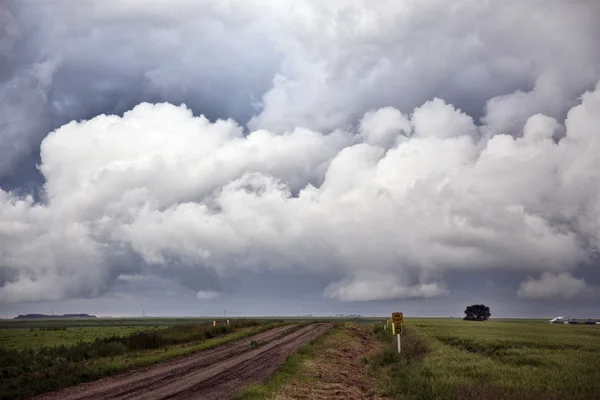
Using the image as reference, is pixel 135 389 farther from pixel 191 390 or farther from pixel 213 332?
pixel 213 332

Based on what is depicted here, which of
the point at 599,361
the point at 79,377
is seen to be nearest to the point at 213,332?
the point at 79,377

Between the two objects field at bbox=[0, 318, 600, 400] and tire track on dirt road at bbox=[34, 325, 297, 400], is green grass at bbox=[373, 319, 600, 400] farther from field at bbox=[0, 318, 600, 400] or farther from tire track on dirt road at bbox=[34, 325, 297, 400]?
tire track on dirt road at bbox=[34, 325, 297, 400]

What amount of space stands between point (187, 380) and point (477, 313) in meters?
175

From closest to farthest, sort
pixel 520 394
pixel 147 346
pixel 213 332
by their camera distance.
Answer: pixel 520 394
pixel 147 346
pixel 213 332

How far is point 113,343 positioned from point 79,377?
15622 mm

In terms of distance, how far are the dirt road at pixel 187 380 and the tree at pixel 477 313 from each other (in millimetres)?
161091

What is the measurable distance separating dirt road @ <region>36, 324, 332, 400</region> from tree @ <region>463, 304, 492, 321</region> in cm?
16109

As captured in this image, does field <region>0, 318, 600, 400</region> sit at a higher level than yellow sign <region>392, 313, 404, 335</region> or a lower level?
lower

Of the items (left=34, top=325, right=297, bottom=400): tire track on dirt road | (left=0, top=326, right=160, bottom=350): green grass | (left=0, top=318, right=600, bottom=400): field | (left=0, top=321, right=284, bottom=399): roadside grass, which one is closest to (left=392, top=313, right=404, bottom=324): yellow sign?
(left=0, top=318, right=600, bottom=400): field

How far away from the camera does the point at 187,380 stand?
906 inches

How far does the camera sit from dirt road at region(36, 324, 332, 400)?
1925 centimetres

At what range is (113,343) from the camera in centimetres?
3809

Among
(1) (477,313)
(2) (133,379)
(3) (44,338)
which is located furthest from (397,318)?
(1) (477,313)

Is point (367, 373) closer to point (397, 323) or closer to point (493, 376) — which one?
point (397, 323)
